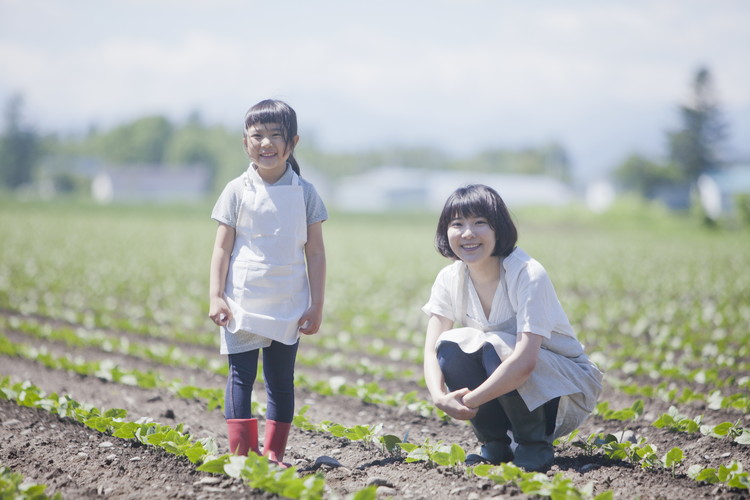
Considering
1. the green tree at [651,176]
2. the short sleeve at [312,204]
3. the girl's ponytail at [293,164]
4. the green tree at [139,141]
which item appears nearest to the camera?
the short sleeve at [312,204]

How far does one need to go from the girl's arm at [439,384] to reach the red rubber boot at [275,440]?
685 mm

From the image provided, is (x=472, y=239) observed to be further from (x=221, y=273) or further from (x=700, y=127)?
→ (x=700, y=127)

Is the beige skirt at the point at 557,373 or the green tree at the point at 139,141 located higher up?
the green tree at the point at 139,141

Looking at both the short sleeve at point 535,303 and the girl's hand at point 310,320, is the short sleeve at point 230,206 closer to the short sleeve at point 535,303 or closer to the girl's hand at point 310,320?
the girl's hand at point 310,320

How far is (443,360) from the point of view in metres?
3.27

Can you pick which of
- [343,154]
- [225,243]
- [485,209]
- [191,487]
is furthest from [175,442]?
[343,154]

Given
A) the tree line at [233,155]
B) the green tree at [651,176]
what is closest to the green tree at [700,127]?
the tree line at [233,155]

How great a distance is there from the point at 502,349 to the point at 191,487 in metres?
1.42

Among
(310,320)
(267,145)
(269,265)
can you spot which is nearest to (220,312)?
(269,265)

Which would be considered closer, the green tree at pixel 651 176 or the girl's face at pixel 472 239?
the girl's face at pixel 472 239

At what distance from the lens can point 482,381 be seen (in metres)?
3.24

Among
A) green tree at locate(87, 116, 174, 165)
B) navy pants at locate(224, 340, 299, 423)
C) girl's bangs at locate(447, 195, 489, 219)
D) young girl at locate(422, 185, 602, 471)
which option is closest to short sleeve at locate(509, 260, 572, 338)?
young girl at locate(422, 185, 602, 471)

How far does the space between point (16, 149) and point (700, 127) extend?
68.9 metres

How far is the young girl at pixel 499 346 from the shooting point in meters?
3.11
